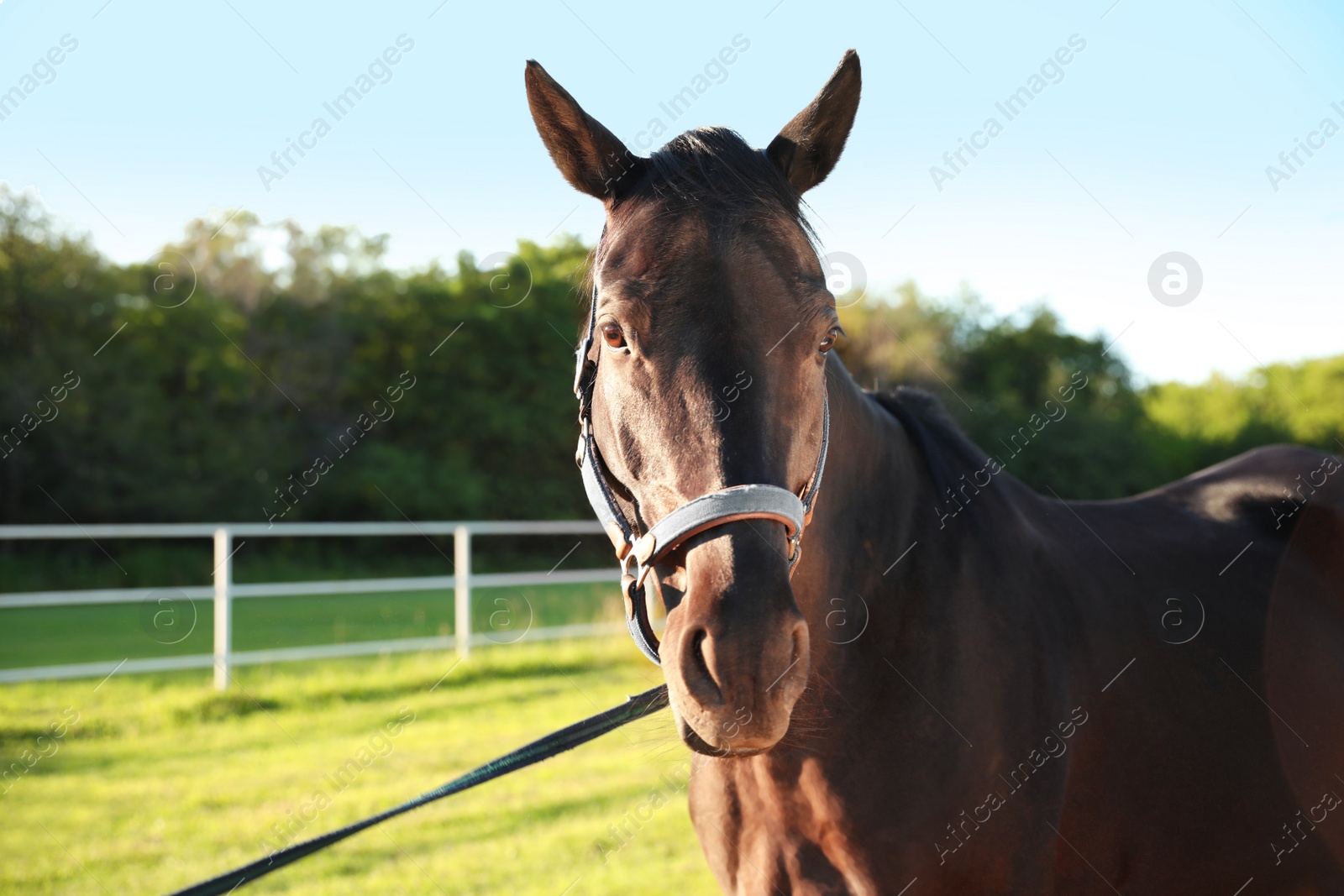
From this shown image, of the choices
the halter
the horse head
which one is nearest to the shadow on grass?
the halter

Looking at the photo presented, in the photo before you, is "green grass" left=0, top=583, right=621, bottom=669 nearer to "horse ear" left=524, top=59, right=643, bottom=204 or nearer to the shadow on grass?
the shadow on grass

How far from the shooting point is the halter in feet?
4.83

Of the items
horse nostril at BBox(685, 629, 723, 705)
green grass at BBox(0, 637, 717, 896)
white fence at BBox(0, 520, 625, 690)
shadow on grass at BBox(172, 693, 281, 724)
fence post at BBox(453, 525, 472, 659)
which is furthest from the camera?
fence post at BBox(453, 525, 472, 659)

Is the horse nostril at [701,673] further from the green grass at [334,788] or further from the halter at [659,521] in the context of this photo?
the green grass at [334,788]

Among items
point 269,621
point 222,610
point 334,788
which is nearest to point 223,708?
point 222,610

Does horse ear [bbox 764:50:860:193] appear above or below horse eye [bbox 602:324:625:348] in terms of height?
above

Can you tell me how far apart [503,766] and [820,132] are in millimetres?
1702

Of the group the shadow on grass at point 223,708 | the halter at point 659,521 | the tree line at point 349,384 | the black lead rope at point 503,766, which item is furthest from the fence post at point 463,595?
the halter at point 659,521

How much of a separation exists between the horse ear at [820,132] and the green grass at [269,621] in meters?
8.22

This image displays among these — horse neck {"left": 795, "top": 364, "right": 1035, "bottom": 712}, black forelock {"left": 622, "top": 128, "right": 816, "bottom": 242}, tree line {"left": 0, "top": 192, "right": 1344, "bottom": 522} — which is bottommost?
horse neck {"left": 795, "top": 364, "right": 1035, "bottom": 712}

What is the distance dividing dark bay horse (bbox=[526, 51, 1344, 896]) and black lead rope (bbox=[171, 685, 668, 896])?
0.22 metres

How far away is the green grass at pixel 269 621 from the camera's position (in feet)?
38.9

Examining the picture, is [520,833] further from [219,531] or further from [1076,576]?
[219,531]

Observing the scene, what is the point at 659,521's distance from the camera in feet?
5.21
